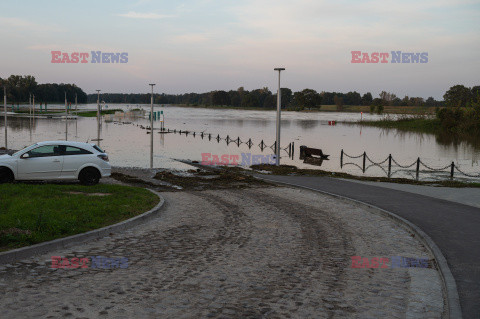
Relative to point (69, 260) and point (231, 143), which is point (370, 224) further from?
point (231, 143)

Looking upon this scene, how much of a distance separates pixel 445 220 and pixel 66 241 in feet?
32.8

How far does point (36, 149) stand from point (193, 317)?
13.2m

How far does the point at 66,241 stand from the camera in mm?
9023

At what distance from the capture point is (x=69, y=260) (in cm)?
806

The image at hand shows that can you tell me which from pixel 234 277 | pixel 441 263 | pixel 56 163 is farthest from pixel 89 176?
pixel 441 263

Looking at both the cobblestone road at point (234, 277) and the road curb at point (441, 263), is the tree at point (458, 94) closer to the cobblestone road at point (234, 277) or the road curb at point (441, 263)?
the road curb at point (441, 263)

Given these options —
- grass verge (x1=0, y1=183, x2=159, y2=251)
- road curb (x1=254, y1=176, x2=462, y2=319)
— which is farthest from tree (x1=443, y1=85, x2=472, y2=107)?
grass verge (x1=0, y1=183, x2=159, y2=251)

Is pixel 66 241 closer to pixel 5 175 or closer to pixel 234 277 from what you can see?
pixel 234 277

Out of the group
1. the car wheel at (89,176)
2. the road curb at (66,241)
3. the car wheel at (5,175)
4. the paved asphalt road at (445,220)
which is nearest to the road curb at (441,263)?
the paved asphalt road at (445,220)

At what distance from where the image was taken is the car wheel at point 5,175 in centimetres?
1584

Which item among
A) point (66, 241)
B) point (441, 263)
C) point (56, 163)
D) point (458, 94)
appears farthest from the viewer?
point (458, 94)

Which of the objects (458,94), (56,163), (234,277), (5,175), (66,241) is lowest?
(234,277)

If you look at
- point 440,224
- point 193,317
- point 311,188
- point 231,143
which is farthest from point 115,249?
point 231,143

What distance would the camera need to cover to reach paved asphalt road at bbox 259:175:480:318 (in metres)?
7.07
